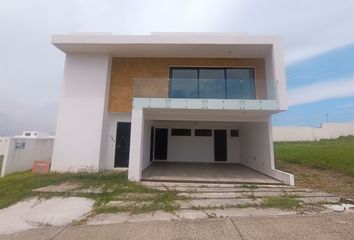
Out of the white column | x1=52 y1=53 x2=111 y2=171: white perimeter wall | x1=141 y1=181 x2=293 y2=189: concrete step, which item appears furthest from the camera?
x1=52 y1=53 x2=111 y2=171: white perimeter wall

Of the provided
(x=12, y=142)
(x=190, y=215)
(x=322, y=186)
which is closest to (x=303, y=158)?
(x=322, y=186)

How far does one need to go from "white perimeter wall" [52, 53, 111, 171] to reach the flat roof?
708mm

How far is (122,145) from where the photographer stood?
1184cm

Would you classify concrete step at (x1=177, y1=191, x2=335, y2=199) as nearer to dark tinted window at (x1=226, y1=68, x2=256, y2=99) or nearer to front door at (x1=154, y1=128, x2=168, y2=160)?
dark tinted window at (x1=226, y1=68, x2=256, y2=99)

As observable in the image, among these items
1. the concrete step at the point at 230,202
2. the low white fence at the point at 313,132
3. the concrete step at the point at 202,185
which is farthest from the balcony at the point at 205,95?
the low white fence at the point at 313,132

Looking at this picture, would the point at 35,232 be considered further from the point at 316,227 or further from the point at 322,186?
the point at 322,186

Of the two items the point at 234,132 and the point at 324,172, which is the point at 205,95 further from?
the point at 234,132

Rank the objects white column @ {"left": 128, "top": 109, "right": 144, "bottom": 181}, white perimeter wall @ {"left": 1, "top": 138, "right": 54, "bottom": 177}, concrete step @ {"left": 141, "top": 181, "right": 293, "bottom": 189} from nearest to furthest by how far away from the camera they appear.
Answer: concrete step @ {"left": 141, "top": 181, "right": 293, "bottom": 189}, white column @ {"left": 128, "top": 109, "right": 144, "bottom": 181}, white perimeter wall @ {"left": 1, "top": 138, "right": 54, "bottom": 177}

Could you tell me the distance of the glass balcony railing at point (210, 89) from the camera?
9508mm

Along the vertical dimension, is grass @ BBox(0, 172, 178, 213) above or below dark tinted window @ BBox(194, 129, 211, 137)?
below

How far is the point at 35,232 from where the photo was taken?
449 cm

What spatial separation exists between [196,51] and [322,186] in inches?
303

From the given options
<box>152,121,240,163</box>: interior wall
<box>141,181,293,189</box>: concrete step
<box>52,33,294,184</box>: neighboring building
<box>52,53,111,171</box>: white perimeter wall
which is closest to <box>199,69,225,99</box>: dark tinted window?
<box>52,33,294,184</box>: neighboring building

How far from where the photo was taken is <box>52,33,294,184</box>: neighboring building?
952 centimetres
